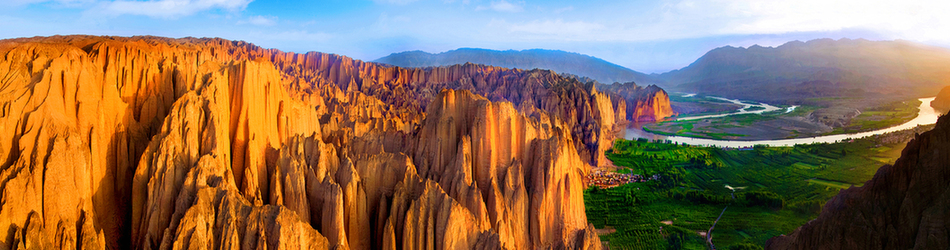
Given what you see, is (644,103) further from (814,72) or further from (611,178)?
(611,178)

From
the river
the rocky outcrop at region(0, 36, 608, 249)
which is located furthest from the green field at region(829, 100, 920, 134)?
the rocky outcrop at region(0, 36, 608, 249)

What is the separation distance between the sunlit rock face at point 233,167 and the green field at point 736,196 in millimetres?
9559

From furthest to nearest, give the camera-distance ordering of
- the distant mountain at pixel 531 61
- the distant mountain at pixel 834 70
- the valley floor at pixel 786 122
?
the distant mountain at pixel 531 61, the valley floor at pixel 786 122, the distant mountain at pixel 834 70

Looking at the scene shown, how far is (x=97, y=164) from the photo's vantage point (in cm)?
994

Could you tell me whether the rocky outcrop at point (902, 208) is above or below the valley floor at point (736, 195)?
above

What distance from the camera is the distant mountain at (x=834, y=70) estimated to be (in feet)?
66.1

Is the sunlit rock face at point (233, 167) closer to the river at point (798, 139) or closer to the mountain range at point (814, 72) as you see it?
the river at point (798, 139)

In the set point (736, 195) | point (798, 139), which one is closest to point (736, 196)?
point (736, 195)

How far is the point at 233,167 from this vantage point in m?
12.4

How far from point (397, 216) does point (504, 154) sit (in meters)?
6.66

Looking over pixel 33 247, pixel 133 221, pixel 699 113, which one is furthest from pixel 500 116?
pixel 699 113

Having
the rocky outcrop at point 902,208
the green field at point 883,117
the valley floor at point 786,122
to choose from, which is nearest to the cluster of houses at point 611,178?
the green field at point 883,117

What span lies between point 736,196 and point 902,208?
2327cm

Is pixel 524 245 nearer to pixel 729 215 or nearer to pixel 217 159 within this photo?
pixel 217 159
